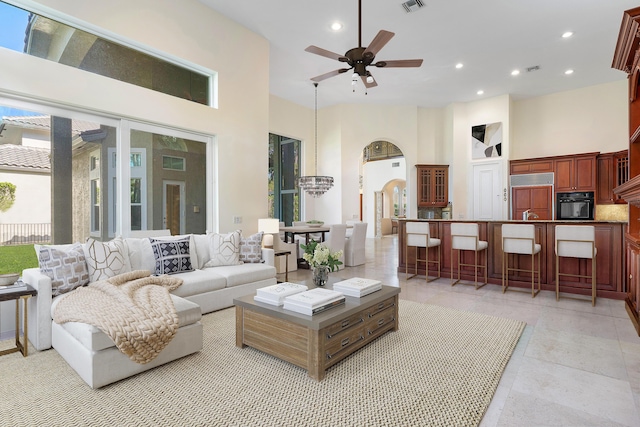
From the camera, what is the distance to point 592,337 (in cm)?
313

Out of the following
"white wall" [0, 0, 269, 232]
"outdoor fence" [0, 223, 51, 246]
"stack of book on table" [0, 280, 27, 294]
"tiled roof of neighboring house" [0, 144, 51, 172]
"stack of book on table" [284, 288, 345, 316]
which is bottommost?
"stack of book on table" [284, 288, 345, 316]

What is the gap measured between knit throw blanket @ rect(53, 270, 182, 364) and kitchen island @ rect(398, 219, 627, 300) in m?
4.50

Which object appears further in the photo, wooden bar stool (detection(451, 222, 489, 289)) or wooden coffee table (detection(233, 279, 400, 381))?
wooden bar stool (detection(451, 222, 489, 289))

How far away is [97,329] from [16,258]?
2287mm

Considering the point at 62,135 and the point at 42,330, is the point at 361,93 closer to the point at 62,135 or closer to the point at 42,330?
the point at 62,135

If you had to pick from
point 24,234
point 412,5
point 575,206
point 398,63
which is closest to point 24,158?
point 24,234

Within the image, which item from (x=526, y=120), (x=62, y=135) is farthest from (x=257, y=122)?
(x=526, y=120)

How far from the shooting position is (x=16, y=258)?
3580mm

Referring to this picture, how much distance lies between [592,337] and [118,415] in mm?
3978

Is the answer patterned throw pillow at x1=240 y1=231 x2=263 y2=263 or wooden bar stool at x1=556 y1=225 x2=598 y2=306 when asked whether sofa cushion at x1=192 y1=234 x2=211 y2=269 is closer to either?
patterned throw pillow at x1=240 y1=231 x2=263 y2=263

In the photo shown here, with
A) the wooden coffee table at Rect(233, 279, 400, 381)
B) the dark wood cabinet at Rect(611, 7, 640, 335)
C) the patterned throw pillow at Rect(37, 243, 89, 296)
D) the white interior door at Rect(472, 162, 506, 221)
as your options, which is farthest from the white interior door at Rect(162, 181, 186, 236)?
the white interior door at Rect(472, 162, 506, 221)

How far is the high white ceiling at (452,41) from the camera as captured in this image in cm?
496

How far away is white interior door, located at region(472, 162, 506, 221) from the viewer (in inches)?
334

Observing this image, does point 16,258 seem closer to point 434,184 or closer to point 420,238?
point 420,238
